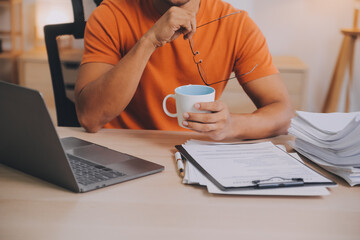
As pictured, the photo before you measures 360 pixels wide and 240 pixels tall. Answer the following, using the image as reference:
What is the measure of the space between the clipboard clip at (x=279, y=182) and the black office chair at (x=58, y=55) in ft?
3.20

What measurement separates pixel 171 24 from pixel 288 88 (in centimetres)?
178

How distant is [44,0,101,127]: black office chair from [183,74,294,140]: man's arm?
626mm

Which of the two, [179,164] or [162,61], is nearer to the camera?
[179,164]

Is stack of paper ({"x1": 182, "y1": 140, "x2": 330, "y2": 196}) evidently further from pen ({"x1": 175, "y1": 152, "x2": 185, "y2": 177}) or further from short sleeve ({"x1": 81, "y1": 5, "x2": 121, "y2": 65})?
short sleeve ({"x1": 81, "y1": 5, "x2": 121, "y2": 65})

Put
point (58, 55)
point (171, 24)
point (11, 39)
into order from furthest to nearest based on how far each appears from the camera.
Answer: point (11, 39)
point (58, 55)
point (171, 24)

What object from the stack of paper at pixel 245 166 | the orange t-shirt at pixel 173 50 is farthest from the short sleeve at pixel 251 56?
the stack of paper at pixel 245 166

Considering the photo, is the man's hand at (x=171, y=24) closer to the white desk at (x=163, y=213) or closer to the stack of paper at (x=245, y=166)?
the stack of paper at (x=245, y=166)

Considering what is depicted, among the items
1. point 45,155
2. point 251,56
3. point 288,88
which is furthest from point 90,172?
point 288,88

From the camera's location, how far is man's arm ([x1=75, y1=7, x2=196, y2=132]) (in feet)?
3.62

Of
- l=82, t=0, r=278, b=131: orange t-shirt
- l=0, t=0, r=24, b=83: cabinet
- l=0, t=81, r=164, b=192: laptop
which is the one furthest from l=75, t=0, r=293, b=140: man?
l=0, t=0, r=24, b=83: cabinet

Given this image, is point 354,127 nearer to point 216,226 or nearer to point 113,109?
point 216,226

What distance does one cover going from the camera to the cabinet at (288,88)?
8.89 feet

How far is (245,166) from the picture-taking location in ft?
2.70

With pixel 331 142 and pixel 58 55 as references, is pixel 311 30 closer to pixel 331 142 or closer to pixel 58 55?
pixel 58 55
